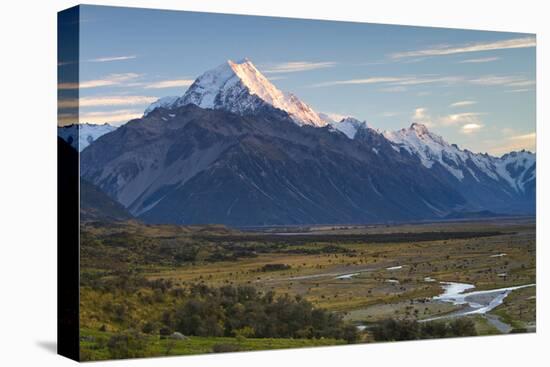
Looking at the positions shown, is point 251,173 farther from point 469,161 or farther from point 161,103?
point 469,161

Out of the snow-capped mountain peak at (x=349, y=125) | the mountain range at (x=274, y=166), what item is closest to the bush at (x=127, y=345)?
the mountain range at (x=274, y=166)

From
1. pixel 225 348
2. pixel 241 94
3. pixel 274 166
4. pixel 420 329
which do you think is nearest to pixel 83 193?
pixel 225 348

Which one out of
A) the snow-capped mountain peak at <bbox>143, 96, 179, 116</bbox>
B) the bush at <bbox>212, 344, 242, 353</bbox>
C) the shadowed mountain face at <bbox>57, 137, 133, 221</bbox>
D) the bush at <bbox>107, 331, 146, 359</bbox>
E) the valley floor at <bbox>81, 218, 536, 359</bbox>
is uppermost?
the snow-capped mountain peak at <bbox>143, 96, 179, 116</bbox>

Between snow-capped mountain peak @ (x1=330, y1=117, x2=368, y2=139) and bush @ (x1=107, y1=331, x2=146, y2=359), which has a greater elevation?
snow-capped mountain peak @ (x1=330, y1=117, x2=368, y2=139)

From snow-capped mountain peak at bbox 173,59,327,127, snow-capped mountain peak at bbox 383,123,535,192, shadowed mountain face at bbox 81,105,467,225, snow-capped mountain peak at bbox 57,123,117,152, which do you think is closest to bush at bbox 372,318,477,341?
shadowed mountain face at bbox 81,105,467,225

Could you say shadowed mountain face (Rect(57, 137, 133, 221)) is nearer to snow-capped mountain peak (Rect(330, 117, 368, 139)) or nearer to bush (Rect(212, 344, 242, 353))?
bush (Rect(212, 344, 242, 353))

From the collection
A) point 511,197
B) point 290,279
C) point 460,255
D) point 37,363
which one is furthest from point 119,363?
point 511,197
